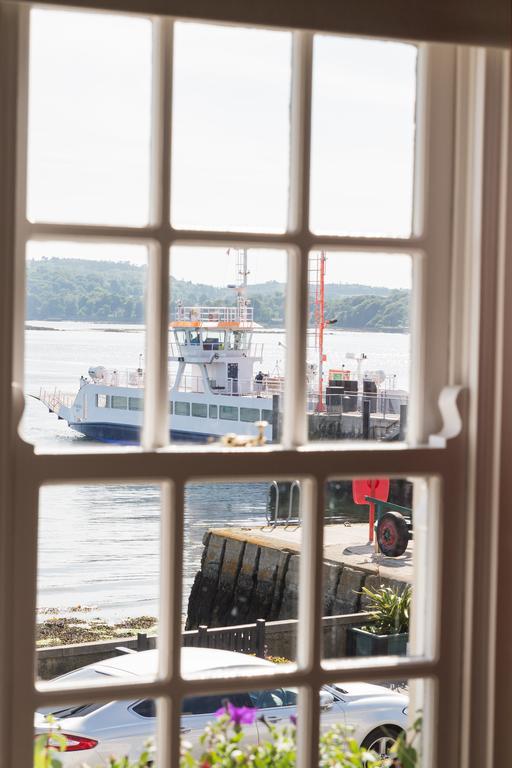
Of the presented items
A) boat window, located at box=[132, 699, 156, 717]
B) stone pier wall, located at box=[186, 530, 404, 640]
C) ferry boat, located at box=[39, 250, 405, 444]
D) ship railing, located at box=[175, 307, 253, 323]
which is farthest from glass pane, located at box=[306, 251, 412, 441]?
boat window, located at box=[132, 699, 156, 717]

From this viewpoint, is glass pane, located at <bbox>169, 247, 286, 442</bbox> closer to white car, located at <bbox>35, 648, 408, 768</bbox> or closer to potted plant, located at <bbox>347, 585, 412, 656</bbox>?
white car, located at <bbox>35, 648, 408, 768</bbox>

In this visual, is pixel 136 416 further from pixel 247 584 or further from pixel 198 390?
pixel 247 584

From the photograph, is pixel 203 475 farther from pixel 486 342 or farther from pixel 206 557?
pixel 486 342

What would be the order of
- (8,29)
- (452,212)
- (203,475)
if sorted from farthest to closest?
(452,212)
(203,475)
(8,29)

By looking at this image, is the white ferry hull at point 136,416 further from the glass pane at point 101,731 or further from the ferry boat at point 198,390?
the glass pane at point 101,731

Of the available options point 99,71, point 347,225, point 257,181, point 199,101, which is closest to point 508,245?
point 347,225

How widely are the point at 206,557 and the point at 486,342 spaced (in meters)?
0.59

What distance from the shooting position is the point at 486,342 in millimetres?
1437

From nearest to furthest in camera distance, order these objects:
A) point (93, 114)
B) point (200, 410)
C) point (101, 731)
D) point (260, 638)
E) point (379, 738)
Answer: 1. point (93, 114)
2. point (200, 410)
3. point (101, 731)
4. point (260, 638)
5. point (379, 738)

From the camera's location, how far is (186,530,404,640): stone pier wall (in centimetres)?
164

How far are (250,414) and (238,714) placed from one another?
0.48 meters

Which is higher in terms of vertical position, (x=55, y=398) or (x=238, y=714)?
(x=55, y=398)

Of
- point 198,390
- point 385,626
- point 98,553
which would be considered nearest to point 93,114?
point 198,390

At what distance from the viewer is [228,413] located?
154 cm
